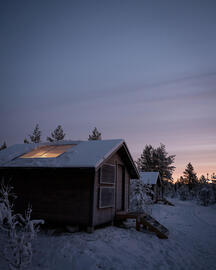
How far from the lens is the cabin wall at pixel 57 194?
31.3 feet

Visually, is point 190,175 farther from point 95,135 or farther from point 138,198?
point 138,198

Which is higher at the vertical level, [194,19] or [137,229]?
[194,19]

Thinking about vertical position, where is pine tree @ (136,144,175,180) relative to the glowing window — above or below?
above

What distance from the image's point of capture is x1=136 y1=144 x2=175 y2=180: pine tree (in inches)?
2056

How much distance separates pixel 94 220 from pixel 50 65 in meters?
17.7

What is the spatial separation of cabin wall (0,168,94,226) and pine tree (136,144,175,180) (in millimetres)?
44446

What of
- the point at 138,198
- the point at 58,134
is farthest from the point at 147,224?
the point at 58,134

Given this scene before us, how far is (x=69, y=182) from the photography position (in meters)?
10.0

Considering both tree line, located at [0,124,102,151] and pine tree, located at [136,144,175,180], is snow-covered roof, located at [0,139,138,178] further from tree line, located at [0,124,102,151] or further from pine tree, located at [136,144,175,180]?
pine tree, located at [136,144,175,180]

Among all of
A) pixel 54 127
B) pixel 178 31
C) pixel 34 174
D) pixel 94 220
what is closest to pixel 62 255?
pixel 94 220

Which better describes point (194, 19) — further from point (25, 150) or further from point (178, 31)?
point (25, 150)

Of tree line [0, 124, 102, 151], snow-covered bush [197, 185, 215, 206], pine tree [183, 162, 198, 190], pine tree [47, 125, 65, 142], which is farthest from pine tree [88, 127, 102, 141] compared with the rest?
pine tree [183, 162, 198, 190]

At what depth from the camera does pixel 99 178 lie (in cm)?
1027

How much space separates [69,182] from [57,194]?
0.87 meters
